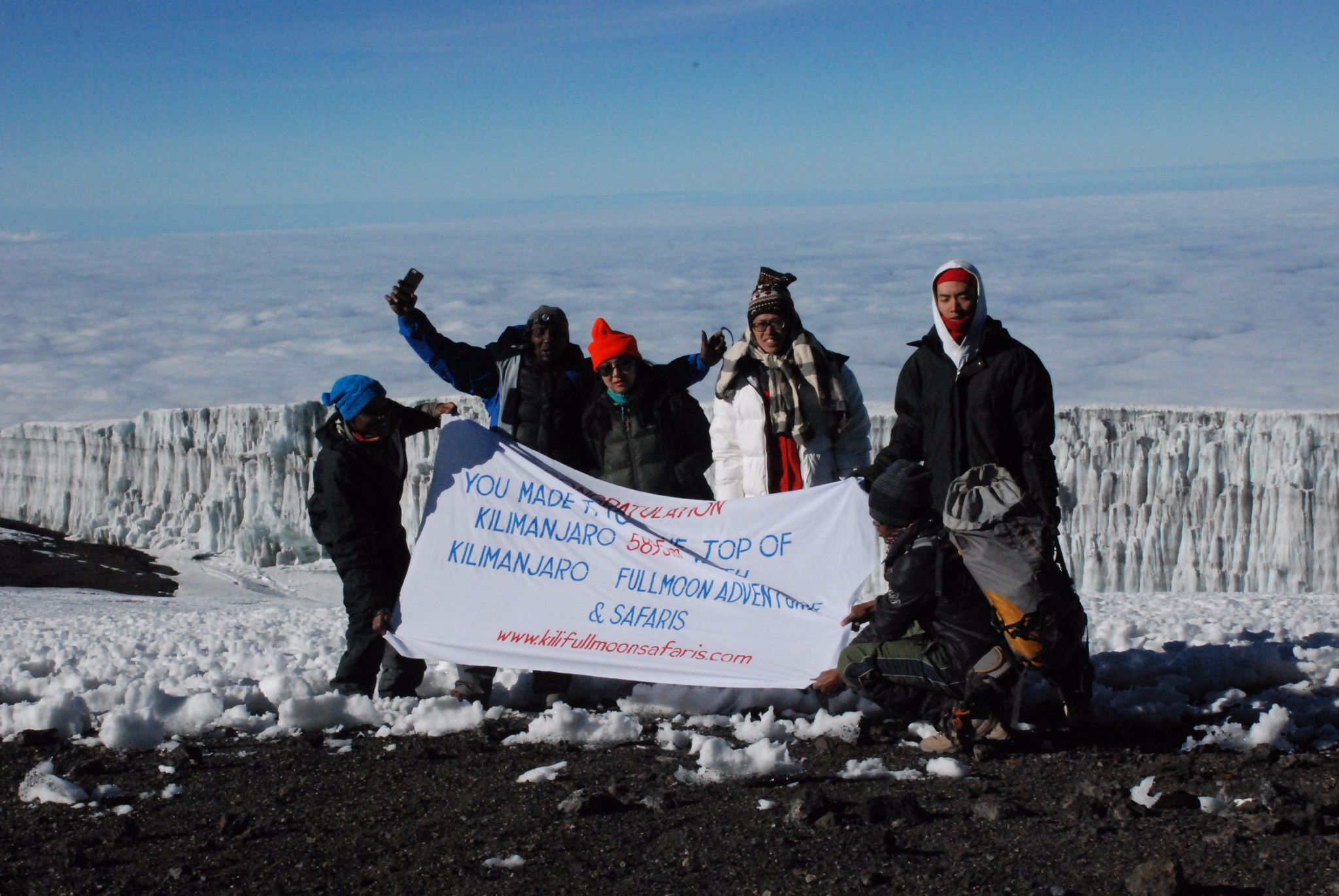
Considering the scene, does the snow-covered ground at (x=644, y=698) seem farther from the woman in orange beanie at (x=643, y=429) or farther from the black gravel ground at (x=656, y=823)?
the woman in orange beanie at (x=643, y=429)

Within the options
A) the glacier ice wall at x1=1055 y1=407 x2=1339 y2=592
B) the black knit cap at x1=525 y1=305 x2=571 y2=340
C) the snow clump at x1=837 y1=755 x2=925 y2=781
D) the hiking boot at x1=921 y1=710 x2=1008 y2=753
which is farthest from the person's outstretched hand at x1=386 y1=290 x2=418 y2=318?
the glacier ice wall at x1=1055 y1=407 x2=1339 y2=592

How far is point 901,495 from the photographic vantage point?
4.11 m

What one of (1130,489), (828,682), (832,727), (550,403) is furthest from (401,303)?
(1130,489)

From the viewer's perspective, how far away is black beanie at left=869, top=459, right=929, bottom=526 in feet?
13.5

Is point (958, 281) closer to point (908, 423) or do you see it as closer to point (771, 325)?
point (908, 423)

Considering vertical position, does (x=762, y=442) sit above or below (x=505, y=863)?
above

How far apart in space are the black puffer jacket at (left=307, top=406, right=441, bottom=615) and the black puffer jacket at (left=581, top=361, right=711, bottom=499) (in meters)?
0.69

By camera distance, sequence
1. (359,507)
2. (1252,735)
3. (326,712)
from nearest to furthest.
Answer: (1252,735) < (326,712) < (359,507)

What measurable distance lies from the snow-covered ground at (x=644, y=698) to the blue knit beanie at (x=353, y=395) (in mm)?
1082

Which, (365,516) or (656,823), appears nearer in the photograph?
(656,823)

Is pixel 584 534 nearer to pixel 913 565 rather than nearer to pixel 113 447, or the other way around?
pixel 913 565

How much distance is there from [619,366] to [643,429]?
0.96 ft

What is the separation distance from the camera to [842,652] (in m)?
4.30

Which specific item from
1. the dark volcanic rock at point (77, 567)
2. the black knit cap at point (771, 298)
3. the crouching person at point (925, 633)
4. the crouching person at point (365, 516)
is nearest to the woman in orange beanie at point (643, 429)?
the black knit cap at point (771, 298)
